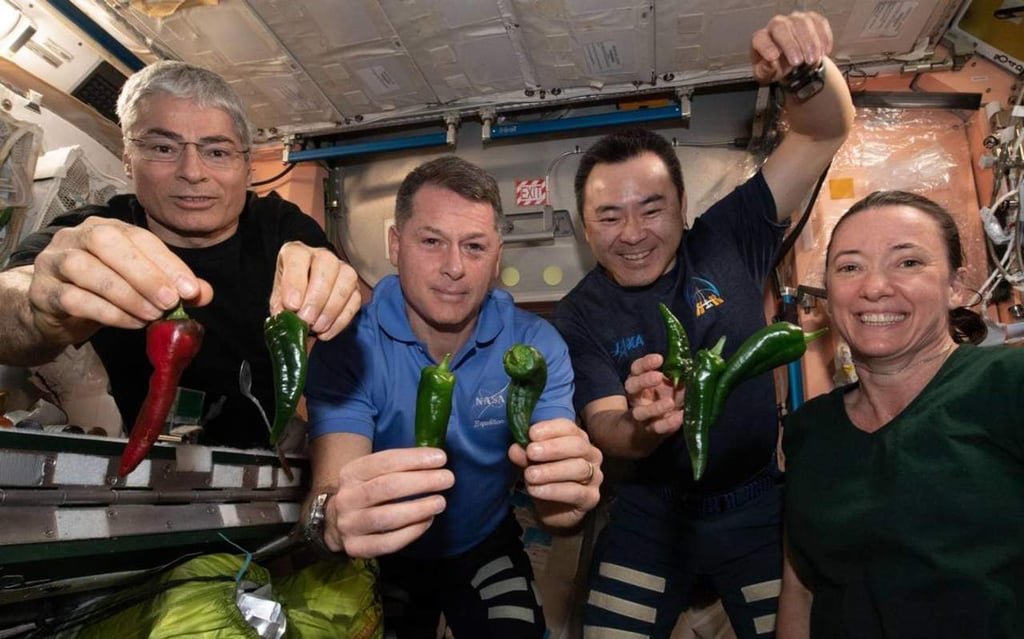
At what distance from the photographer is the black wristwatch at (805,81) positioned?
2.25m

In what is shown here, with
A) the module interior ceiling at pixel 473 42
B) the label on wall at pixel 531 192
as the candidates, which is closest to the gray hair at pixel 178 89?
the module interior ceiling at pixel 473 42

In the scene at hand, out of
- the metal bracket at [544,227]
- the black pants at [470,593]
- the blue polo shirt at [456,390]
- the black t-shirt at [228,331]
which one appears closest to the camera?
the blue polo shirt at [456,390]

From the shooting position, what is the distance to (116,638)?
1.45 metres

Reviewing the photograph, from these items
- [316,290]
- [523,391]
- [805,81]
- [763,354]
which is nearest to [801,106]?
[805,81]

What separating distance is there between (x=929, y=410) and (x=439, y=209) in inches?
69.1

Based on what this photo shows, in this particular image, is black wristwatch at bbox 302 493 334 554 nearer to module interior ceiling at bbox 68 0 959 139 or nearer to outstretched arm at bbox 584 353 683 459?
outstretched arm at bbox 584 353 683 459

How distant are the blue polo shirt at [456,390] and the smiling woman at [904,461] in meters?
0.92

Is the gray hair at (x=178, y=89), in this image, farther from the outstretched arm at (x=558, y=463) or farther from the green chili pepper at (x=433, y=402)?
the outstretched arm at (x=558, y=463)

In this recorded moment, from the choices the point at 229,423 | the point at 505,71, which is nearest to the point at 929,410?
the point at 229,423

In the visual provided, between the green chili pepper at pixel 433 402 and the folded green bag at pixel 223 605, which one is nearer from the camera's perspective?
the folded green bag at pixel 223 605

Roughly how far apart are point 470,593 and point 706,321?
1.51m

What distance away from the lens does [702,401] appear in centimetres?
161

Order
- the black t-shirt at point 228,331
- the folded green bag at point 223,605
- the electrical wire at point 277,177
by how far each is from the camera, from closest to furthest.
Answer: the folded green bag at point 223,605, the black t-shirt at point 228,331, the electrical wire at point 277,177

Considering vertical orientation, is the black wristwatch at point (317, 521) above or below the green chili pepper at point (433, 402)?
below
